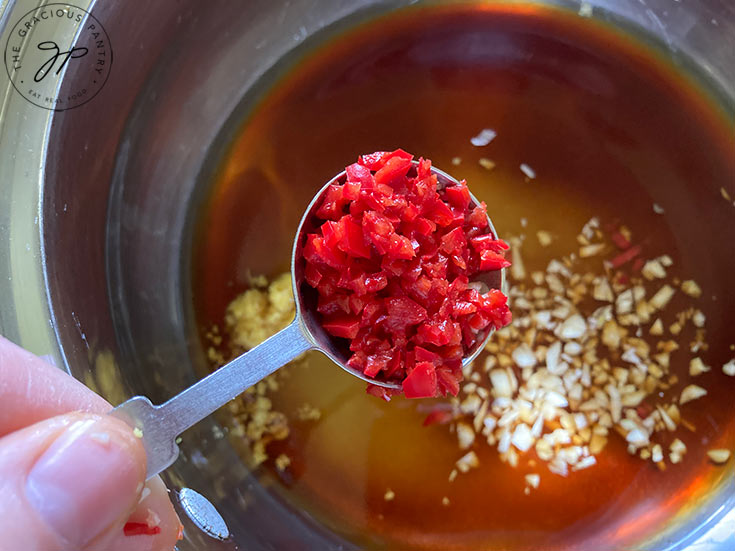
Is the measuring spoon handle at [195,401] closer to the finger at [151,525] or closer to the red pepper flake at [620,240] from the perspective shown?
the finger at [151,525]

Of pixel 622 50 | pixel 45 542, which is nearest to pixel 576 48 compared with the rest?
pixel 622 50

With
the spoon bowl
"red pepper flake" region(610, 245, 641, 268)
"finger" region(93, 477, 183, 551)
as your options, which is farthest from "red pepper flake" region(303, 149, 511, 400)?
"red pepper flake" region(610, 245, 641, 268)

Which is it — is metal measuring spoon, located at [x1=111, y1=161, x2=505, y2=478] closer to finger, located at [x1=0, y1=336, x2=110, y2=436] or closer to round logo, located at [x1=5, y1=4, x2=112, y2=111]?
finger, located at [x1=0, y1=336, x2=110, y2=436]

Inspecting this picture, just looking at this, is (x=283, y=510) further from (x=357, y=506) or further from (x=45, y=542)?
(x=45, y=542)

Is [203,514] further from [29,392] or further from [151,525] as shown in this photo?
[29,392]

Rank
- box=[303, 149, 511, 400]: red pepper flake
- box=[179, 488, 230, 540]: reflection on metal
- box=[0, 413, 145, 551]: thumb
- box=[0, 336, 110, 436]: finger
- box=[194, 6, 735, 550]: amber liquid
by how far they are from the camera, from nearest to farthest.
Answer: box=[0, 413, 145, 551]: thumb → box=[0, 336, 110, 436]: finger → box=[303, 149, 511, 400]: red pepper flake → box=[179, 488, 230, 540]: reflection on metal → box=[194, 6, 735, 550]: amber liquid

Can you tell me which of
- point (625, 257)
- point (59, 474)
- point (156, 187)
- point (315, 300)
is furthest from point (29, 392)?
point (625, 257)

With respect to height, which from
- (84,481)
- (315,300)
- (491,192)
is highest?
(491,192)

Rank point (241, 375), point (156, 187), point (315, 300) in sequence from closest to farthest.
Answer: point (241, 375), point (315, 300), point (156, 187)
